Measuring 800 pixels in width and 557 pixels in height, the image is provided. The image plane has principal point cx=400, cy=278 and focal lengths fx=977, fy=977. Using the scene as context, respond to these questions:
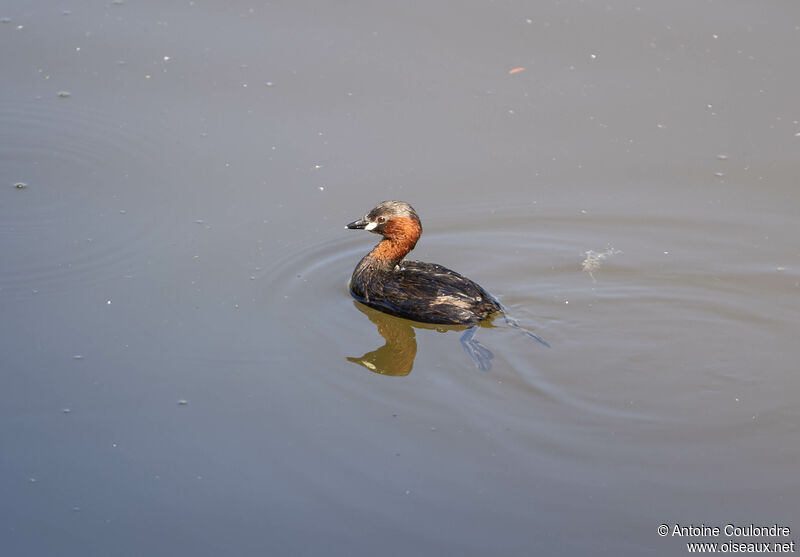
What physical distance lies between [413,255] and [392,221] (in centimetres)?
60

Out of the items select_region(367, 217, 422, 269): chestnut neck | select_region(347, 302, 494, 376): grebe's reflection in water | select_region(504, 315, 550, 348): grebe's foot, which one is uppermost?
select_region(367, 217, 422, 269): chestnut neck

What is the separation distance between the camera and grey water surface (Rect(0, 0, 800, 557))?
499 cm

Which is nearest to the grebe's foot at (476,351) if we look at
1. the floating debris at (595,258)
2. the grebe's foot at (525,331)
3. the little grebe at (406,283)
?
the little grebe at (406,283)

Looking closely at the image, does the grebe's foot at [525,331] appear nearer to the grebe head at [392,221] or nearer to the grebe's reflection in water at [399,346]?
the grebe's reflection in water at [399,346]

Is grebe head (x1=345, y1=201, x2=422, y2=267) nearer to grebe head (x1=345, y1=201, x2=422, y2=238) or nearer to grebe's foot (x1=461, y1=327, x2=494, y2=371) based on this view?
grebe head (x1=345, y1=201, x2=422, y2=238)

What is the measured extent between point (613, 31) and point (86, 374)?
6.16 meters

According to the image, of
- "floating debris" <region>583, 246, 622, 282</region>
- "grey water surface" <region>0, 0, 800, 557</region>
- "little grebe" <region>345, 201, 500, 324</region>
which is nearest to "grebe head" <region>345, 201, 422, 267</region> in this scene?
"little grebe" <region>345, 201, 500, 324</region>

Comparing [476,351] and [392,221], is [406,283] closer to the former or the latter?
[392,221]

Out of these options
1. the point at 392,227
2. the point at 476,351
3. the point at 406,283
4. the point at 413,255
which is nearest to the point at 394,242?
the point at 392,227

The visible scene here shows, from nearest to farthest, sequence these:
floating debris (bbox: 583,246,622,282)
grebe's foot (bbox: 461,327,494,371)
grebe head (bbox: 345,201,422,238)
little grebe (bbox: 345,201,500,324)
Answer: grebe's foot (bbox: 461,327,494,371), little grebe (bbox: 345,201,500,324), grebe head (bbox: 345,201,422,238), floating debris (bbox: 583,246,622,282)

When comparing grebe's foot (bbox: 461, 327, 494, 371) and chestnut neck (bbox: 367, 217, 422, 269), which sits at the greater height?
chestnut neck (bbox: 367, 217, 422, 269)

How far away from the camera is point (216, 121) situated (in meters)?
8.40

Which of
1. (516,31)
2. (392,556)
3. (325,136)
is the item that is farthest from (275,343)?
(516,31)

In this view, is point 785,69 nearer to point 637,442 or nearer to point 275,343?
point 637,442
